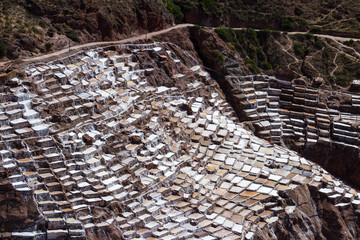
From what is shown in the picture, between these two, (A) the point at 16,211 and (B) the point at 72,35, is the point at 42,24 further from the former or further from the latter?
(A) the point at 16,211

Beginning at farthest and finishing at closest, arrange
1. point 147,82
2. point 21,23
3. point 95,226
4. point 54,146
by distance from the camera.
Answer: point 147,82
point 21,23
point 54,146
point 95,226

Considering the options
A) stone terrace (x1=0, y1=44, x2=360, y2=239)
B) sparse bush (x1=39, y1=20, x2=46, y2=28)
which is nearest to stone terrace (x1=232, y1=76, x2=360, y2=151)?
stone terrace (x1=0, y1=44, x2=360, y2=239)

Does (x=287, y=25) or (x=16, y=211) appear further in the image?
(x=287, y=25)

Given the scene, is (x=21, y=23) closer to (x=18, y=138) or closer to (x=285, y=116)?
(x=18, y=138)

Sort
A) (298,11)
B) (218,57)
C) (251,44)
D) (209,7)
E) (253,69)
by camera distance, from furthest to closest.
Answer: (298,11) < (209,7) < (251,44) < (253,69) < (218,57)

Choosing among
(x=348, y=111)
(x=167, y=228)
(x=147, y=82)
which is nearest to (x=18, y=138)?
(x=167, y=228)

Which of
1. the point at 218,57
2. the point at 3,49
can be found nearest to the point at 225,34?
the point at 218,57
